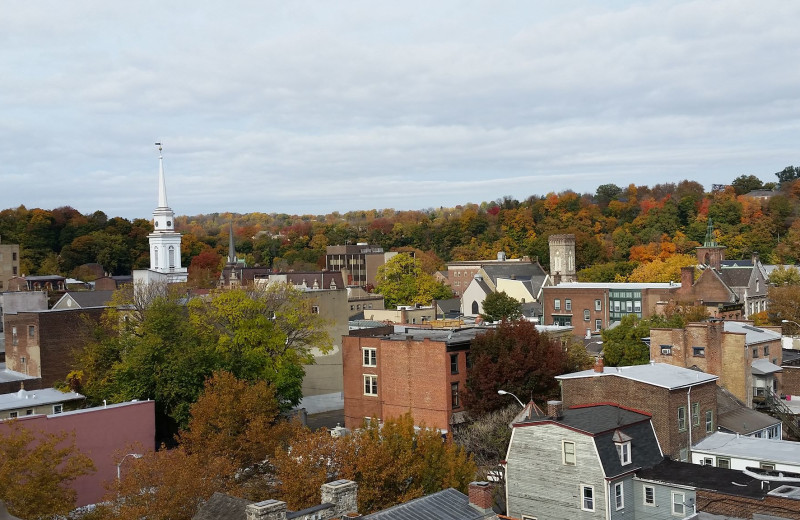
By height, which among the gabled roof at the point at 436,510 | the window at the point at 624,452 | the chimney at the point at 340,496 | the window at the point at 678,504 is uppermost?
the chimney at the point at 340,496

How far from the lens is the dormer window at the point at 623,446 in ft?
103

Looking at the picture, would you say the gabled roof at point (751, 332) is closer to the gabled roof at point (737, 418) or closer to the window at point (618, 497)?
the gabled roof at point (737, 418)

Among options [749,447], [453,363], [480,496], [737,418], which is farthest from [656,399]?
[480,496]

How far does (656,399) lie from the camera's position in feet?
120

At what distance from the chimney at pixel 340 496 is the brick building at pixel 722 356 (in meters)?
29.9

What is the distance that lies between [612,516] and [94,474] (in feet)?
87.0

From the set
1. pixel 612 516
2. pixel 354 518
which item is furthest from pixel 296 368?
pixel 354 518

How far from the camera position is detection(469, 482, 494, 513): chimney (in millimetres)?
24438

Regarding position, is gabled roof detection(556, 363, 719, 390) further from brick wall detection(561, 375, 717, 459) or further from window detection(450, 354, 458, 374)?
window detection(450, 354, 458, 374)

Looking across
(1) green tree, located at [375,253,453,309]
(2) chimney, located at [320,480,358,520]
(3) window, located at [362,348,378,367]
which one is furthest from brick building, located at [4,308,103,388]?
(1) green tree, located at [375,253,453,309]

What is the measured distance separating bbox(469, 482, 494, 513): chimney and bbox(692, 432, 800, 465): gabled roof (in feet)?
49.4

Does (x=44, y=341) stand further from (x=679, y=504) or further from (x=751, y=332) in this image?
(x=751, y=332)

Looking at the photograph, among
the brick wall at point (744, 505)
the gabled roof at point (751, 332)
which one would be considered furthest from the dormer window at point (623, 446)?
the gabled roof at point (751, 332)

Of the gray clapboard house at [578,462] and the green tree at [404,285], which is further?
the green tree at [404,285]
